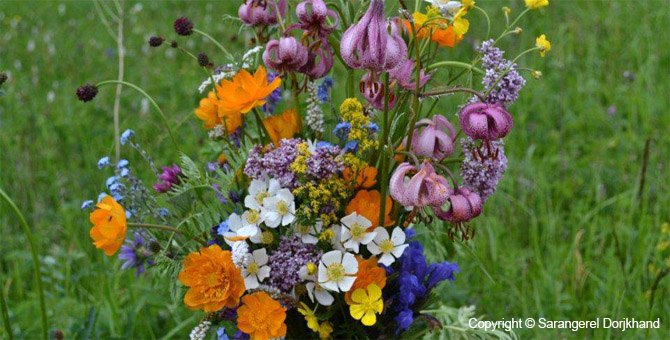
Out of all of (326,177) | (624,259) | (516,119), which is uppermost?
(326,177)

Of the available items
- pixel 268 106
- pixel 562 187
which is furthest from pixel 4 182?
pixel 562 187

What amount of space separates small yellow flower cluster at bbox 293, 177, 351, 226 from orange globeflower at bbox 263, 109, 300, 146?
148 mm

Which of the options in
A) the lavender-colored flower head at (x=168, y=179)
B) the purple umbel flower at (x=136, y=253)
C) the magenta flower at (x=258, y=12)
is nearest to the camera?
the magenta flower at (x=258, y=12)

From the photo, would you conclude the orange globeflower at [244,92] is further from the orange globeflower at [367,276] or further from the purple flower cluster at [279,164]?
the orange globeflower at [367,276]

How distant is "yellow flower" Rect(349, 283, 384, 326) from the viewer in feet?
3.26

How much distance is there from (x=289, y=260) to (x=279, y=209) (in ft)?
0.24

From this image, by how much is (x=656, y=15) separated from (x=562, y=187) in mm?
1435

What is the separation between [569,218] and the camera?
212 centimetres

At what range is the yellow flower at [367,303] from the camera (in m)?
1.00

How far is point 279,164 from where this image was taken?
3.21 feet

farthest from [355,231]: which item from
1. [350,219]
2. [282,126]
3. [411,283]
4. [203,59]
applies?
[203,59]

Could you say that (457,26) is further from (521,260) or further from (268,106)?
(521,260)

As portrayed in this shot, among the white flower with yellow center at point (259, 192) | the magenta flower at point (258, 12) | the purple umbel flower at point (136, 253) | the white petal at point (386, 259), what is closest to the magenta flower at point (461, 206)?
the white petal at point (386, 259)

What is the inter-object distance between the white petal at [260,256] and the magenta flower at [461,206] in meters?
0.24
